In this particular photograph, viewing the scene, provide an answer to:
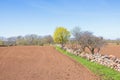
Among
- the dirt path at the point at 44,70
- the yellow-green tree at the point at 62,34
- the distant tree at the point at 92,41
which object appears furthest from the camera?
the yellow-green tree at the point at 62,34

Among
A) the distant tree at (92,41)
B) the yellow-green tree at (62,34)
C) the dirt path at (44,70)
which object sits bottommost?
the dirt path at (44,70)

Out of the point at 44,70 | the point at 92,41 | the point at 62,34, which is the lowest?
the point at 44,70

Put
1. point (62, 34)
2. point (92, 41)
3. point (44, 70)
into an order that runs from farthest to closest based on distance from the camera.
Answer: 1. point (62, 34)
2. point (92, 41)
3. point (44, 70)

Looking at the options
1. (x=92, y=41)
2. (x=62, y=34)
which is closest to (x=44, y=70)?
(x=92, y=41)

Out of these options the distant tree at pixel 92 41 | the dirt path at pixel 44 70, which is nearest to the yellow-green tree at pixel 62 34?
the distant tree at pixel 92 41

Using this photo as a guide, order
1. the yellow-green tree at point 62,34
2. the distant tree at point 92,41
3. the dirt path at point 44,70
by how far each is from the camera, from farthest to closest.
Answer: the yellow-green tree at point 62,34 < the distant tree at point 92,41 < the dirt path at point 44,70

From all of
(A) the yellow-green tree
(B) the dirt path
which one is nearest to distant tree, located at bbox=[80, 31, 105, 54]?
(B) the dirt path

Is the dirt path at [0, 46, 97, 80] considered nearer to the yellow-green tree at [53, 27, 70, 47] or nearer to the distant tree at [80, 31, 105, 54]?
the distant tree at [80, 31, 105, 54]

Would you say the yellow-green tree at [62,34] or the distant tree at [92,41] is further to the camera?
the yellow-green tree at [62,34]

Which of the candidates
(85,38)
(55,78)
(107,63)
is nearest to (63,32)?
(85,38)

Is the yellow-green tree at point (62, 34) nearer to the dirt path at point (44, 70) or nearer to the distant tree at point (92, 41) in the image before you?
the distant tree at point (92, 41)

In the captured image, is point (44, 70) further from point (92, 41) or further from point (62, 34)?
point (62, 34)

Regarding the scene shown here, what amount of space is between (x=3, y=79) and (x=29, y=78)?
1809 mm

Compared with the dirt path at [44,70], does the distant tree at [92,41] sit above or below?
above
